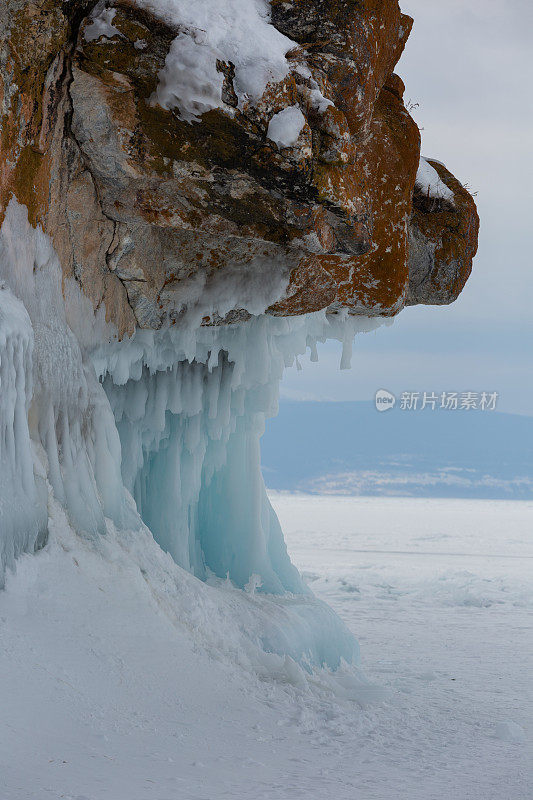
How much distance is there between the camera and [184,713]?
10.3ft

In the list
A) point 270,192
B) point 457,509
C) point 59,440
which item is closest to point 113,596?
point 59,440

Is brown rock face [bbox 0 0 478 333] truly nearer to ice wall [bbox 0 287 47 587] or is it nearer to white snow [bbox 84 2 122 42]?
white snow [bbox 84 2 122 42]

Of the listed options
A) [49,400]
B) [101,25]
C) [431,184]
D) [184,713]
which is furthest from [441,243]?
[184,713]

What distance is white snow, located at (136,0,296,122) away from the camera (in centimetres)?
361

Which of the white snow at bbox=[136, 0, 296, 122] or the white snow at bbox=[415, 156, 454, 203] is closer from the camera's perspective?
the white snow at bbox=[136, 0, 296, 122]

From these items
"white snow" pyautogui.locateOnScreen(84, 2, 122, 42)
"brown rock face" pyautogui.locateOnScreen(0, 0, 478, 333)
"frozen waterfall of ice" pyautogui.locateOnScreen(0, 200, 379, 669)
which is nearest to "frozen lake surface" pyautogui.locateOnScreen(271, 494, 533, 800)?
"frozen waterfall of ice" pyautogui.locateOnScreen(0, 200, 379, 669)

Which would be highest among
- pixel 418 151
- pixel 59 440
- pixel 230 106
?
pixel 418 151

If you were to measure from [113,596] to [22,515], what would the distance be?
0.64 metres

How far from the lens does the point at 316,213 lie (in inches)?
164

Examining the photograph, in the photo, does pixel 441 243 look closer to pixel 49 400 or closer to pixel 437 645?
pixel 49 400

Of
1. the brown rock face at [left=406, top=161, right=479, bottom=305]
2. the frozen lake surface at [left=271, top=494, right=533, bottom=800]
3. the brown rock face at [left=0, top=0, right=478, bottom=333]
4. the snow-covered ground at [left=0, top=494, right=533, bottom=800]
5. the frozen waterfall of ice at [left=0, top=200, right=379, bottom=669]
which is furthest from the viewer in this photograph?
the brown rock face at [left=406, top=161, right=479, bottom=305]

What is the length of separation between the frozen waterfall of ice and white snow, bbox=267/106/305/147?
4.29ft

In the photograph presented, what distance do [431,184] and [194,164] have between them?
2.76m

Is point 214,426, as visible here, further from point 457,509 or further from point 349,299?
point 457,509
